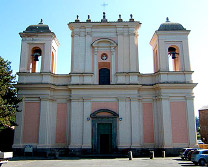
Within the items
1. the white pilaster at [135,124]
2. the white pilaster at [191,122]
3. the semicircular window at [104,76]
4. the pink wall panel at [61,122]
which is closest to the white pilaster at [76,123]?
the pink wall panel at [61,122]

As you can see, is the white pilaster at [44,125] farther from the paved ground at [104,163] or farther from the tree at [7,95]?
the paved ground at [104,163]

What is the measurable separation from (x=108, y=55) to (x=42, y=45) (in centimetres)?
651

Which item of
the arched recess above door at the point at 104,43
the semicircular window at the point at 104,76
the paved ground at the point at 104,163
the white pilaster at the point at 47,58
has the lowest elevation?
the paved ground at the point at 104,163

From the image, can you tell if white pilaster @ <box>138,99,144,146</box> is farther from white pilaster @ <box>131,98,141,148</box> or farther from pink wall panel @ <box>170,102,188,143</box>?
Result: pink wall panel @ <box>170,102,188,143</box>

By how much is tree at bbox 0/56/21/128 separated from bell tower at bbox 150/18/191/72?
43.4 ft

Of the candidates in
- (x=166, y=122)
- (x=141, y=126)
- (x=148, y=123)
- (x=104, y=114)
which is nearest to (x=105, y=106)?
(x=104, y=114)

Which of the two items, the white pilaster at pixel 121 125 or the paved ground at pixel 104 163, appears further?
the white pilaster at pixel 121 125

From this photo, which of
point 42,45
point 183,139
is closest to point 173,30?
point 183,139

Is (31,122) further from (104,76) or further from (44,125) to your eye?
(104,76)

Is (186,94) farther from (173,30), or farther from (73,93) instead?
(73,93)

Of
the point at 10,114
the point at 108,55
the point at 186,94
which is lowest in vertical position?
the point at 10,114

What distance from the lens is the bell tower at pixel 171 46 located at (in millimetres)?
23016

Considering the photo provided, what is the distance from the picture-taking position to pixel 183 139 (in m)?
21.4

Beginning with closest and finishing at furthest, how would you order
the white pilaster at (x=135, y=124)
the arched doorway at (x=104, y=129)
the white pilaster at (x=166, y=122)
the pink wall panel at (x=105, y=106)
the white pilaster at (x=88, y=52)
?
the white pilaster at (x=166, y=122) < the white pilaster at (x=135, y=124) < the arched doorway at (x=104, y=129) < the pink wall panel at (x=105, y=106) < the white pilaster at (x=88, y=52)
